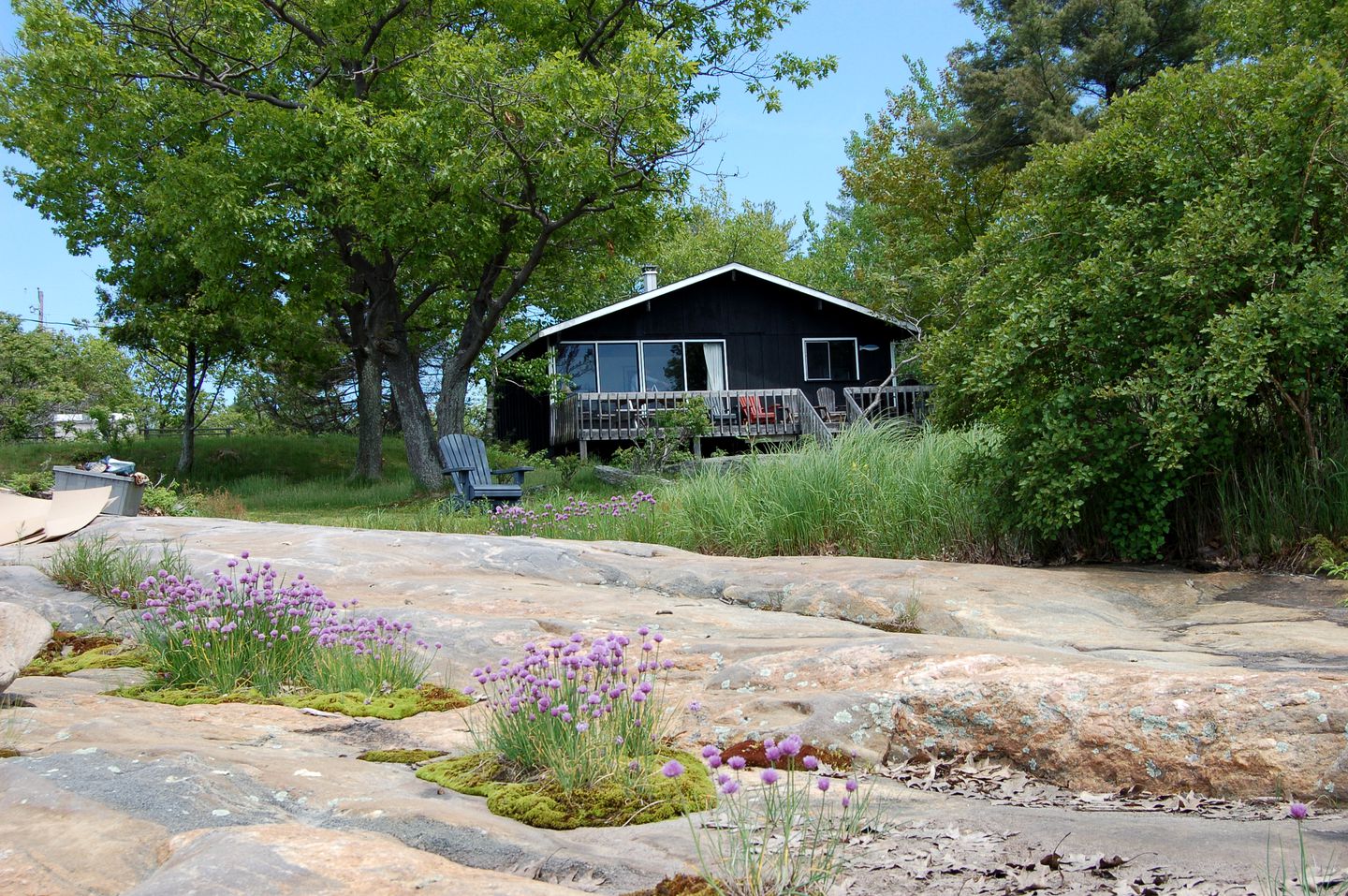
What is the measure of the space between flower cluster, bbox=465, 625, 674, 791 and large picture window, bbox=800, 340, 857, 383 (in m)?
24.0

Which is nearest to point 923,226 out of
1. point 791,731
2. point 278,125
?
point 278,125

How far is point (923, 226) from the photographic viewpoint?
104 feet

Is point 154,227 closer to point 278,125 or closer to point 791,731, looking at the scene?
point 278,125

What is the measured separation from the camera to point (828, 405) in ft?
84.6

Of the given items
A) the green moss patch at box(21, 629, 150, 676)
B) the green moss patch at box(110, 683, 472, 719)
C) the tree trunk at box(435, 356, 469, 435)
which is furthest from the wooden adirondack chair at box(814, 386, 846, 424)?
the green moss patch at box(110, 683, 472, 719)

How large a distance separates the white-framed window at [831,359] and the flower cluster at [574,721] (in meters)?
24.0

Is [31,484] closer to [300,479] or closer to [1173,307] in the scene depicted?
[300,479]

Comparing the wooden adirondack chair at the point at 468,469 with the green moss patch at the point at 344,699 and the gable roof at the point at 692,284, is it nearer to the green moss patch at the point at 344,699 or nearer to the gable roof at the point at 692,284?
the gable roof at the point at 692,284

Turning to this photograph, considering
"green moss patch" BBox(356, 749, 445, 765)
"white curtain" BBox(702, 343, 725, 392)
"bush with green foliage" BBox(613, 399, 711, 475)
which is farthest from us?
"white curtain" BBox(702, 343, 725, 392)

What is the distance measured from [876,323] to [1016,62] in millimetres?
8837

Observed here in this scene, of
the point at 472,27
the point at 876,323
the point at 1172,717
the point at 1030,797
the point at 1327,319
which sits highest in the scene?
the point at 472,27

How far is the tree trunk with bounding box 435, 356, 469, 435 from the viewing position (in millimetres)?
20750

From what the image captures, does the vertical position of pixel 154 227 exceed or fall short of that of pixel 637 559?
it exceeds it

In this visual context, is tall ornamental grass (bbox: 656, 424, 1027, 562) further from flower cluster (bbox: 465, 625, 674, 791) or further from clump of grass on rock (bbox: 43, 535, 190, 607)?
flower cluster (bbox: 465, 625, 674, 791)
